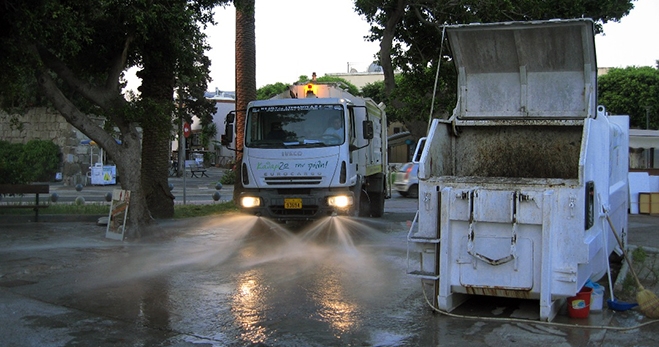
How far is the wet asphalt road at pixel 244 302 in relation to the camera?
6.12 m

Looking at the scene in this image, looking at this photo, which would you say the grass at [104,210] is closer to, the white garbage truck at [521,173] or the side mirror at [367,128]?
the side mirror at [367,128]

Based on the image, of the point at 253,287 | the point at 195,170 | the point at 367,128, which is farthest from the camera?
the point at 195,170

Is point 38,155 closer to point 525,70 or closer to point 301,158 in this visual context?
point 301,158

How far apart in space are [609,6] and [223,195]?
15601mm

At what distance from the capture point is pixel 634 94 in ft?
147

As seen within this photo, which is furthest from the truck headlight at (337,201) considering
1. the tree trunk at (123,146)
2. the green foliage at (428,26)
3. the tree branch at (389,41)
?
the tree branch at (389,41)

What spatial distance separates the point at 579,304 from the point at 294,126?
286 inches

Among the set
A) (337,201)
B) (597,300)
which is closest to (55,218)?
(337,201)

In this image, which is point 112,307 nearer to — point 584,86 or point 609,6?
point 584,86

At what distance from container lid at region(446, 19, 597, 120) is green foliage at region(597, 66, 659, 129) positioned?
39333mm

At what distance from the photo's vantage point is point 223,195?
26.8m

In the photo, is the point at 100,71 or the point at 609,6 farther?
the point at 609,6

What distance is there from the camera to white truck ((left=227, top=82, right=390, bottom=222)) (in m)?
12.4

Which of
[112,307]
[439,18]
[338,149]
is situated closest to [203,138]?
[439,18]
